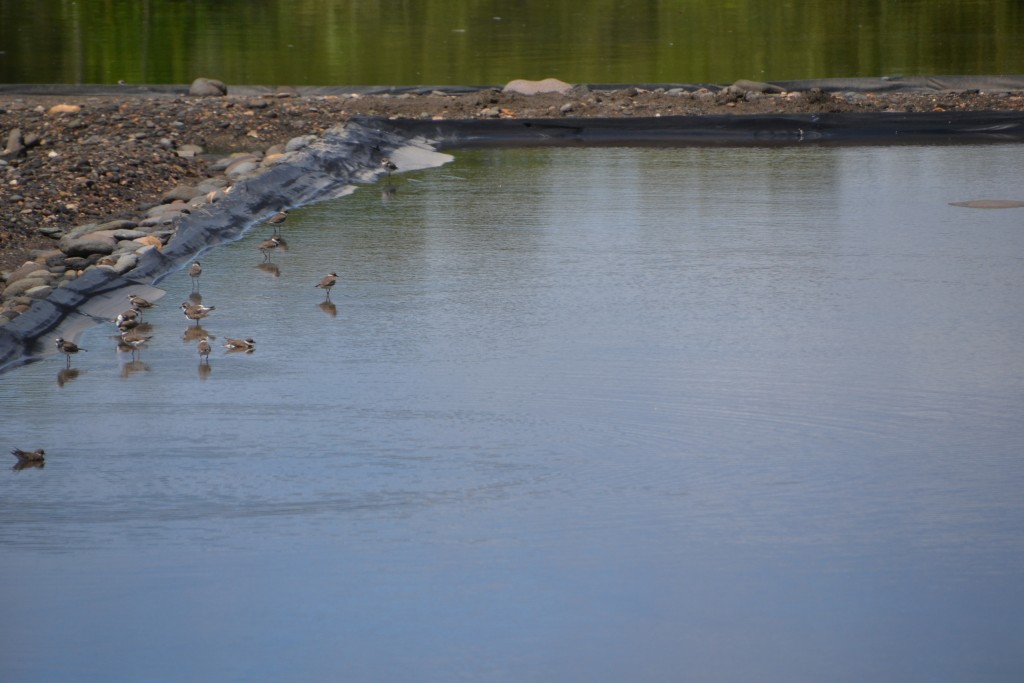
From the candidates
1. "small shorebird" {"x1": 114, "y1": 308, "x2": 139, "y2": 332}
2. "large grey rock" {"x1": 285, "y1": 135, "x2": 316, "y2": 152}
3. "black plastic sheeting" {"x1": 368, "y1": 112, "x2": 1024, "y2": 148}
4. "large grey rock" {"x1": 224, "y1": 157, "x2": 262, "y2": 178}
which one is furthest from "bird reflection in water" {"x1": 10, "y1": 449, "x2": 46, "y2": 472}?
"black plastic sheeting" {"x1": 368, "y1": 112, "x2": 1024, "y2": 148}

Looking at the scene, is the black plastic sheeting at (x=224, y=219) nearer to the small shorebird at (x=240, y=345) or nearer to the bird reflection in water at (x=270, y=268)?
the bird reflection in water at (x=270, y=268)

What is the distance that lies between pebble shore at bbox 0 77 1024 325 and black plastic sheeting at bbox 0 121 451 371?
0.49ft

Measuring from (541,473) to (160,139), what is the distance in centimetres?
812

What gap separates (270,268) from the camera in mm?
6879

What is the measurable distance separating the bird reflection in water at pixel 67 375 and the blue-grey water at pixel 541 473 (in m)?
0.02

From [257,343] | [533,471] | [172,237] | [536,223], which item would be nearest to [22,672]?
[533,471]

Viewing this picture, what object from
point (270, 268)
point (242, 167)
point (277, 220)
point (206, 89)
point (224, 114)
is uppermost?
point (206, 89)

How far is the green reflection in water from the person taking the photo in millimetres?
18078

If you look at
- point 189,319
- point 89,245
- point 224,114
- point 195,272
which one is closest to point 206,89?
point 224,114

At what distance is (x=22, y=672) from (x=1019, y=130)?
34.3 feet

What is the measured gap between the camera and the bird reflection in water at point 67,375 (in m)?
5.06

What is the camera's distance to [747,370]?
5133 mm

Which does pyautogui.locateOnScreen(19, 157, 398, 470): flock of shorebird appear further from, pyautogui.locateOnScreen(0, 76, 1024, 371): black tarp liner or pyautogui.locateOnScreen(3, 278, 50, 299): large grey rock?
pyautogui.locateOnScreen(3, 278, 50, 299): large grey rock

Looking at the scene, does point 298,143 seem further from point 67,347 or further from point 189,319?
point 67,347
